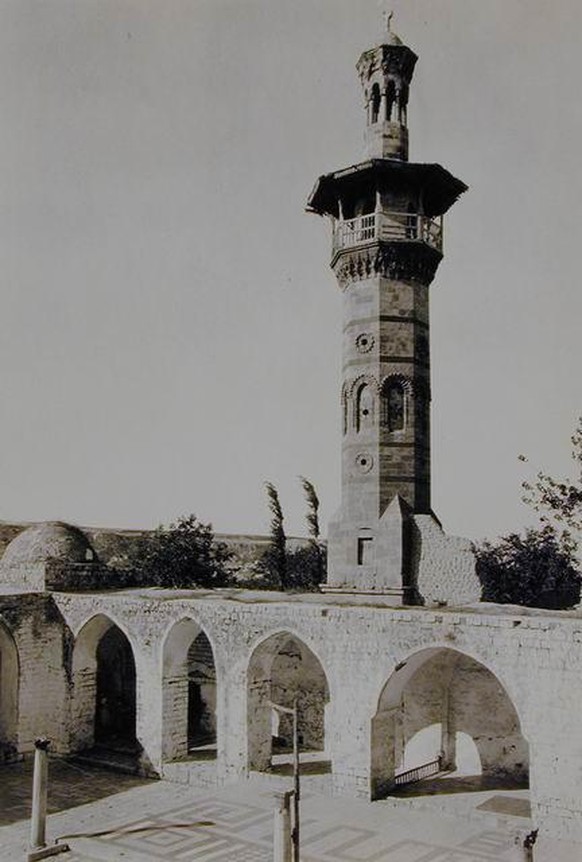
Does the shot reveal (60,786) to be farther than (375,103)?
No

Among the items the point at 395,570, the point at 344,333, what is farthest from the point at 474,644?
the point at 344,333

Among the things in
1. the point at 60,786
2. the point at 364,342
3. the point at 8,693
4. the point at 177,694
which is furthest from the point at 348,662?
the point at 364,342

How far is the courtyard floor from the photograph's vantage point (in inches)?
530

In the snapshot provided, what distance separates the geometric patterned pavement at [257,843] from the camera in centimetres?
1328

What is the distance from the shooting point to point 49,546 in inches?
934

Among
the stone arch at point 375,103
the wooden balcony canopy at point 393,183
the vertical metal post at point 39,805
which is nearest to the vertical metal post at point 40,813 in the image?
the vertical metal post at point 39,805

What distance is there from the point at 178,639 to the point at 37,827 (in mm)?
5608

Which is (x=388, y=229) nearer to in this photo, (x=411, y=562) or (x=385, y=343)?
(x=385, y=343)

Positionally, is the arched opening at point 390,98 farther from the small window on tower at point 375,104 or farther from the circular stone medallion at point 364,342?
the circular stone medallion at point 364,342

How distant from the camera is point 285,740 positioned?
67.9ft

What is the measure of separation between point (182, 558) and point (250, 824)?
17.8m

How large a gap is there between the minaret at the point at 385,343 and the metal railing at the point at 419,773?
4.53 m

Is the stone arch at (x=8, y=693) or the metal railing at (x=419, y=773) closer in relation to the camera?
the metal railing at (x=419, y=773)

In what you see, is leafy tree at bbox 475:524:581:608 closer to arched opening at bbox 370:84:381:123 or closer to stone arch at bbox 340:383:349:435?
stone arch at bbox 340:383:349:435
